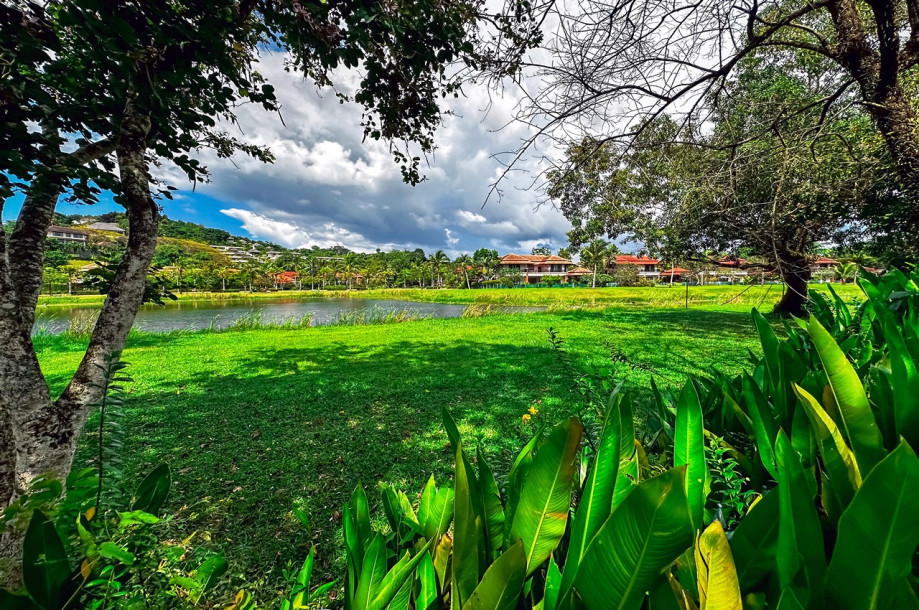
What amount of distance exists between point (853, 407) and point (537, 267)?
72.6 metres

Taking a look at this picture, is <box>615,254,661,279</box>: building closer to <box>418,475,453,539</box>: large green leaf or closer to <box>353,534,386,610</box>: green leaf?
<box>418,475,453,539</box>: large green leaf

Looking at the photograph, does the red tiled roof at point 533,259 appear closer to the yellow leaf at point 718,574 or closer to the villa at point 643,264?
the villa at point 643,264

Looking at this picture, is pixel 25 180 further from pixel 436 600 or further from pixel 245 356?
pixel 245 356

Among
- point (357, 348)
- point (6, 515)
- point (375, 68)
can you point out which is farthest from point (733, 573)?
point (357, 348)

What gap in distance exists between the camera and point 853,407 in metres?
0.74

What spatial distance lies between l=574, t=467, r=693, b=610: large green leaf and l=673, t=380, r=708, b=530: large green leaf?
0.26 metres

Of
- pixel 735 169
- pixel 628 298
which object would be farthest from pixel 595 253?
pixel 735 169

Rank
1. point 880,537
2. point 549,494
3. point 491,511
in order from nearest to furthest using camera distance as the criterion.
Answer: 1. point 880,537
2. point 549,494
3. point 491,511

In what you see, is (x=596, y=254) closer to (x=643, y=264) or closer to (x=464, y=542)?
(x=643, y=264)

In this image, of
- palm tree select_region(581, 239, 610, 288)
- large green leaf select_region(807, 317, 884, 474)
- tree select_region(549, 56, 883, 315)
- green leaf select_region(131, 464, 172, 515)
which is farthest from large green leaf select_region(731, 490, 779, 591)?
palm tree select_region(581, 239, 610, 288)

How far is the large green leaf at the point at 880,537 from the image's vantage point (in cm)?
41

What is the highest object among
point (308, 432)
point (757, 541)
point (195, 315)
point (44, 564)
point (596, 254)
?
point (596, 254)

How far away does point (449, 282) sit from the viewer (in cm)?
6425

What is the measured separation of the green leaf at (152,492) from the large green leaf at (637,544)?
1240mm
